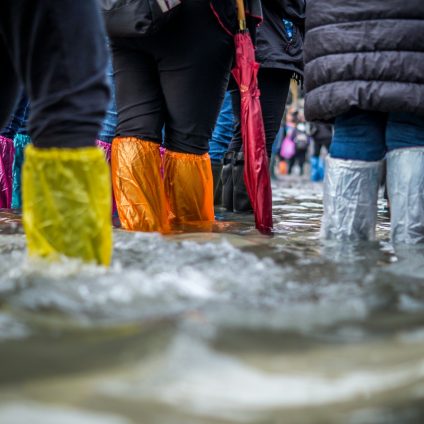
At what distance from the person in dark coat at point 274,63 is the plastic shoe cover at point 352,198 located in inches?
50.8

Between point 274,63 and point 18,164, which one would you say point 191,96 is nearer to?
point 274,63

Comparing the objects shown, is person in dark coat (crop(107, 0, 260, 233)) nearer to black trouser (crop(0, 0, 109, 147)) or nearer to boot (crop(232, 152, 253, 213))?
black trouser (crop(0, 0, 109, 147))

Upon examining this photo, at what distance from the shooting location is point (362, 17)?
208 centimetres

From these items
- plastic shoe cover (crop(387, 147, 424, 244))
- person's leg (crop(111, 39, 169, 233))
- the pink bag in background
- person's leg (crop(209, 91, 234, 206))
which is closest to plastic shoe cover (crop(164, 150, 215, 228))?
person's leg (crop(111, 39, 169, 233))

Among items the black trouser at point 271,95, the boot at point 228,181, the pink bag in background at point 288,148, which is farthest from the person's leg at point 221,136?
the pink bag in background at point 288,148

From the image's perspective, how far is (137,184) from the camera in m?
2.46

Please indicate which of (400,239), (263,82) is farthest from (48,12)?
(263,82)

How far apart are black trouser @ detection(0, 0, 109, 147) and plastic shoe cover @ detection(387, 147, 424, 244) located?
107 centimetres

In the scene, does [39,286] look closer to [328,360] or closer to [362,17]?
[328,360]

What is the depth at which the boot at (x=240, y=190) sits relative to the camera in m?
3.60

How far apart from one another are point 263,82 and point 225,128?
685 millimetres

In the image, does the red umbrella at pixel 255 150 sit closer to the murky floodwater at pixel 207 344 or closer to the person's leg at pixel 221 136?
the murky floodwater at pixel 207 344

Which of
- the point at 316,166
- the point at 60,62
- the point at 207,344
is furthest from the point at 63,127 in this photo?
the point at 316,166

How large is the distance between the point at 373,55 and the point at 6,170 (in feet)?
7.04
